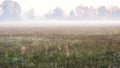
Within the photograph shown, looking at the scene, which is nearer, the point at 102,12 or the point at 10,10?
the point at 10,10

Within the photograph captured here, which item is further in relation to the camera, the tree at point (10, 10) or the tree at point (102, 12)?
the tree at point (102, 12)

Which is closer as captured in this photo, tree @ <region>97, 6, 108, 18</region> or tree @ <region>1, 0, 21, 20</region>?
tree @ <region>1, 0, 21, 20</region>

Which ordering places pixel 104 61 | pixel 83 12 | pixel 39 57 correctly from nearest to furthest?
pixel 104 61
pixel 39 57
pixel 83 12

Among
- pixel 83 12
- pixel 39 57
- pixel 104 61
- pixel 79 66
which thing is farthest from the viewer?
pixel 83 12

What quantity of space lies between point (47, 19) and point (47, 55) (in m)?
182

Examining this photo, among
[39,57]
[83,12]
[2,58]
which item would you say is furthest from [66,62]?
[83,12]

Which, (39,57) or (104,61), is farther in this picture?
(39,57)

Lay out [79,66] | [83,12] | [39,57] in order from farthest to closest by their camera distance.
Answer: [83,12]
[39,57]
[79,66]

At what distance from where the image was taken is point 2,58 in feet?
55.5

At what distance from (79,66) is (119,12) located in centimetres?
17816

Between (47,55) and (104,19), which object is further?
(104,19)

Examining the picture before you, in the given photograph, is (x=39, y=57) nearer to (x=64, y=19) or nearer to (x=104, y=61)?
(x=104, y=61)

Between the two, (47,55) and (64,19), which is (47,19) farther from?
(47,55)

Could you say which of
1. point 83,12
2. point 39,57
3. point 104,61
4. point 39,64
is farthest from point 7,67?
point 83,12
